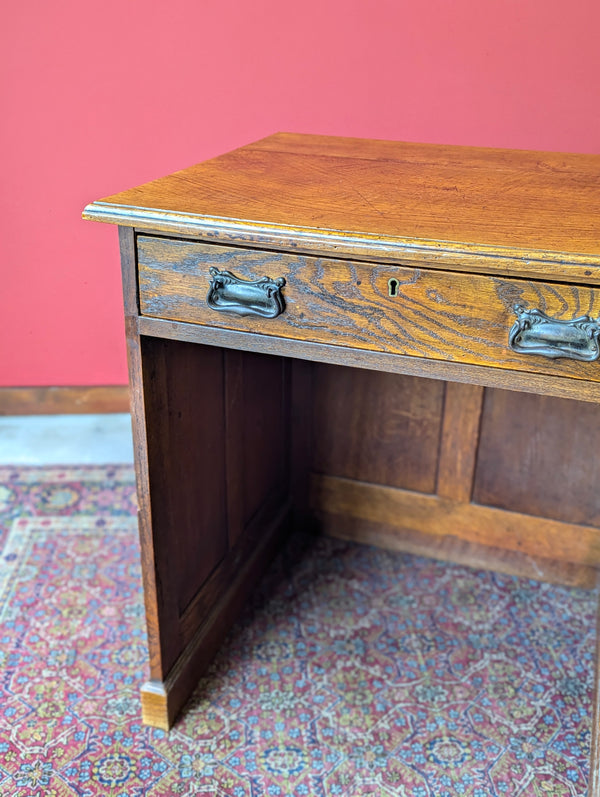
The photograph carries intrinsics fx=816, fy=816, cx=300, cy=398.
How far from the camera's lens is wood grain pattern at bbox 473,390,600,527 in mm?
2076

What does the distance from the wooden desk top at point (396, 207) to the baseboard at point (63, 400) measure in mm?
1530

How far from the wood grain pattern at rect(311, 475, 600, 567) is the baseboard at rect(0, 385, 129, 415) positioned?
3.41ft

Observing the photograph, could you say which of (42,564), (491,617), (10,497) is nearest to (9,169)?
(10,497)

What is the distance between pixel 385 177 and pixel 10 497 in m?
1.67

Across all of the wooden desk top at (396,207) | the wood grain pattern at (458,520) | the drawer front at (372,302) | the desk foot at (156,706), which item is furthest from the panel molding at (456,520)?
the drawer front at (372,302)

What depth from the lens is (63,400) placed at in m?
3.09

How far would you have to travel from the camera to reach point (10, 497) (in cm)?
259

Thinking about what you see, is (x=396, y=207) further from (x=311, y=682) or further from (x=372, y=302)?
(x=311, y=682)

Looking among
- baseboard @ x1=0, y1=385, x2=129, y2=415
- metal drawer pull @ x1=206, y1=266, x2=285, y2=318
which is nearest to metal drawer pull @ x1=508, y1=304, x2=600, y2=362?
metal drawer pull @ x1=206, y1=266, x2=285, y2=318

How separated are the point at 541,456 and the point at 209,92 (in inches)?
60.7

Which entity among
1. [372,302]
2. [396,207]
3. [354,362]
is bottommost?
[354,362]

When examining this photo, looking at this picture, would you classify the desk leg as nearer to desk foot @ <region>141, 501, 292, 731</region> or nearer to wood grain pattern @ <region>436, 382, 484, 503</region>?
desk foot @ <region>141, 501, 292, 731</region>

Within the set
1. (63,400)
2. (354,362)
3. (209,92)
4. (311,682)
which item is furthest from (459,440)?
(63,400)

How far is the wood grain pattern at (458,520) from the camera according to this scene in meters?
2.19
